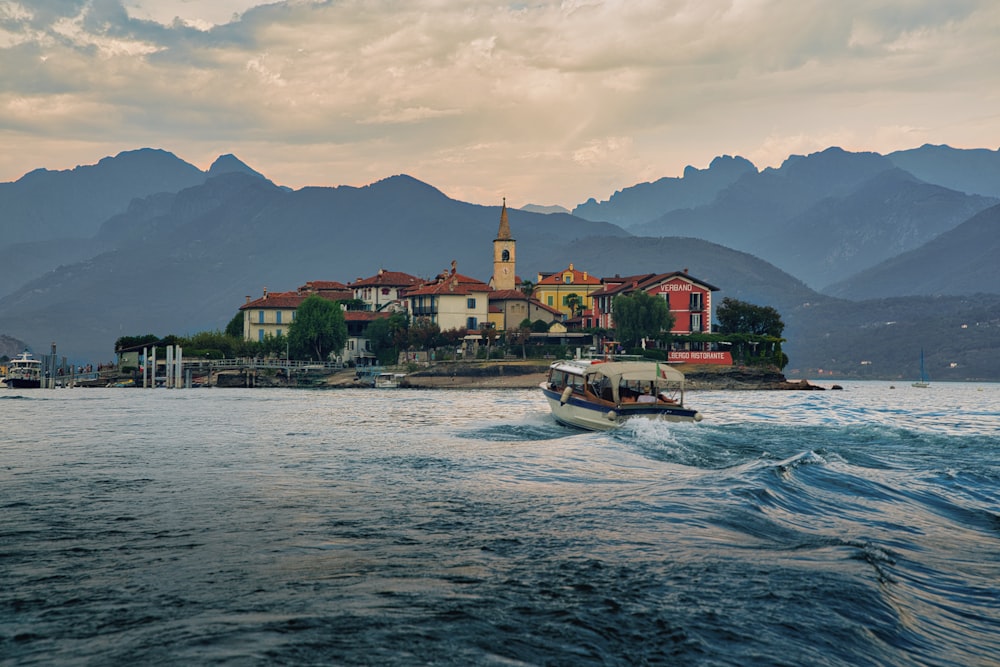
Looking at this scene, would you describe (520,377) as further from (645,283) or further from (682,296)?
(682,296)

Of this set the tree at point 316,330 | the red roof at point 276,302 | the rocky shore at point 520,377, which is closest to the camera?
the rocky shore at point 520,377

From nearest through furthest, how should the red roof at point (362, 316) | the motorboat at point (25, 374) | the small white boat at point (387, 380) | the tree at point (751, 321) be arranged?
the motorboat at point (25, 374), the small white boat at point (387, 380), the tree at point (751, 321), the red roof at point (362, 316)

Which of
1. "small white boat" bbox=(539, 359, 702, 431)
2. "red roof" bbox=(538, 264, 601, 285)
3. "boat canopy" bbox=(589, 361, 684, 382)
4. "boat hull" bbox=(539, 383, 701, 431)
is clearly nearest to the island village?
"red roof" bbox=(538, 264, 601, 285)

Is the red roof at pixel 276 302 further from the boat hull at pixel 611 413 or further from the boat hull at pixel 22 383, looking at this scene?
the boat hull at pixel 611 413

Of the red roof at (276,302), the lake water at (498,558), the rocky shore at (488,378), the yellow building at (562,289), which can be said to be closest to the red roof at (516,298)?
the yellow building at (562,289)

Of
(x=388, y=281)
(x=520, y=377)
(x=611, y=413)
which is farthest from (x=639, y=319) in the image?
(x=611, y=413)

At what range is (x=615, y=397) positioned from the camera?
129 ft

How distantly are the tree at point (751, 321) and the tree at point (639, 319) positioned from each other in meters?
11.6

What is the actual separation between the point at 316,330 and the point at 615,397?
3461 inches

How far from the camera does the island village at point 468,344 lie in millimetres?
111000

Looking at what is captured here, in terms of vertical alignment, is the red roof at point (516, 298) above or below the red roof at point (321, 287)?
below

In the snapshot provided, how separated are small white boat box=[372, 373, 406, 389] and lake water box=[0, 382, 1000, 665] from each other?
3071 inches

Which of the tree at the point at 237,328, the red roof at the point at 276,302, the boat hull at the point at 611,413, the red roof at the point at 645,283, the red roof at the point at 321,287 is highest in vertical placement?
the red roof at the point at 321,287

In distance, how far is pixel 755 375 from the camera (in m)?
110
